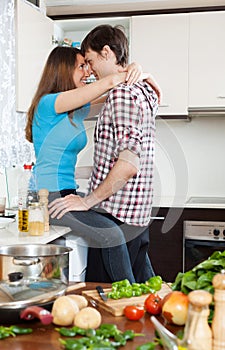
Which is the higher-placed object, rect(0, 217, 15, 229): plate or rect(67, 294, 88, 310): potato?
rect(0, 217, 15, 229): plate

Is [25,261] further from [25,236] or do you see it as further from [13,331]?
[25,236]

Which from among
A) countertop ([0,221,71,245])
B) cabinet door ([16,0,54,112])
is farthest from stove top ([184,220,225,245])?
countertop ([0,221,71,245])

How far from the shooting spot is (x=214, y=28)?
11.6ft

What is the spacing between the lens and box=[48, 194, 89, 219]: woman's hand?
7.18ft

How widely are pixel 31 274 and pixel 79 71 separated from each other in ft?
4.16

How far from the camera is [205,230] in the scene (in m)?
3.44

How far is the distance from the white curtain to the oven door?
4.00 feet

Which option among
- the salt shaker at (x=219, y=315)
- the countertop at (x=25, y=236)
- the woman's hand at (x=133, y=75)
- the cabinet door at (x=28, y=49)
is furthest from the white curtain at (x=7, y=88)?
the salt shaker at (x=219, y=315)

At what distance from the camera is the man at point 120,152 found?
207 centimetres

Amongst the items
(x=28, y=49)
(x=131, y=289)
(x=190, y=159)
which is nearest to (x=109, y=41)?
(x=28, y=49)

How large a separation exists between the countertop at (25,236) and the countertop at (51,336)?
2.55 ft

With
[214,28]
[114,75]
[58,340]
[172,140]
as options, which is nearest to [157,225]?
[172,140]

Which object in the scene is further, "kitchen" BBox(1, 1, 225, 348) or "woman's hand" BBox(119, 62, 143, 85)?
"kitchen" BBox(1, 1, 225, 348)

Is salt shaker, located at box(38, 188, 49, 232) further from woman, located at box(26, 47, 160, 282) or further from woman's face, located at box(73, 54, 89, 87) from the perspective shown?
woman's face, located at box(73, 54, 89, 87)
